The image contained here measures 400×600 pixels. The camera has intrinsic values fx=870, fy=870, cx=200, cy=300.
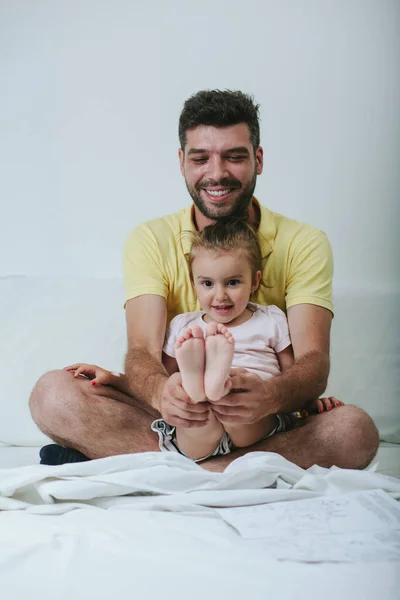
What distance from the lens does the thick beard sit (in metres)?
1.91

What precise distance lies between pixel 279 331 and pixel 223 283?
16cm

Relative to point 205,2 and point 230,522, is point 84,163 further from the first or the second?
point 230,522

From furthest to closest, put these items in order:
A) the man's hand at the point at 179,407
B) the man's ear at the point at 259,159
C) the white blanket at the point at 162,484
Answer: the man's ear at the point at 259,159
the man's hand at the point at 179,407
the white blanket at the point at 162,484

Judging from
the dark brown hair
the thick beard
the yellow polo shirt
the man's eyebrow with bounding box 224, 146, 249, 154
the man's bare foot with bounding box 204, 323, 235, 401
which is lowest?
the man's bare foot with bounding box 204, 323, 235, 401

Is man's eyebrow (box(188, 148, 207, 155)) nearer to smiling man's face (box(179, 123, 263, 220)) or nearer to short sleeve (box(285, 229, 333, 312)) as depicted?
smiling man's face (box(179, 123, 263, 220))

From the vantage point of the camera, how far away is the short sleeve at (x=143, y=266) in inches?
75.0

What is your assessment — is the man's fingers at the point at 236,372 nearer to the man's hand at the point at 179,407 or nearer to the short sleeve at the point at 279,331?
the man's hand at the point at 179,407

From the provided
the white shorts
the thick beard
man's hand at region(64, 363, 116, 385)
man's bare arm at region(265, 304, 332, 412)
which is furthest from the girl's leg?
the thick beard

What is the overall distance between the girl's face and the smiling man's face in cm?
16

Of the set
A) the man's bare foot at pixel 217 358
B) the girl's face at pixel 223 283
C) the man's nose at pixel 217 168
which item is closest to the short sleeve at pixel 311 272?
the girl's face at pixel 223 283

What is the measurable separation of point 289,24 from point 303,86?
5.8 inches

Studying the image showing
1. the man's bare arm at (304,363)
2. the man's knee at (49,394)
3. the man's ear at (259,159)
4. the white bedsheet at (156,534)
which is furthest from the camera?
the man's ear at (259,159)

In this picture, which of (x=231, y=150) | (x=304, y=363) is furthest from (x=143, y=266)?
(x=304, y=363)

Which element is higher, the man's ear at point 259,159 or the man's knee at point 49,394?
the man's ear at point 259,159
